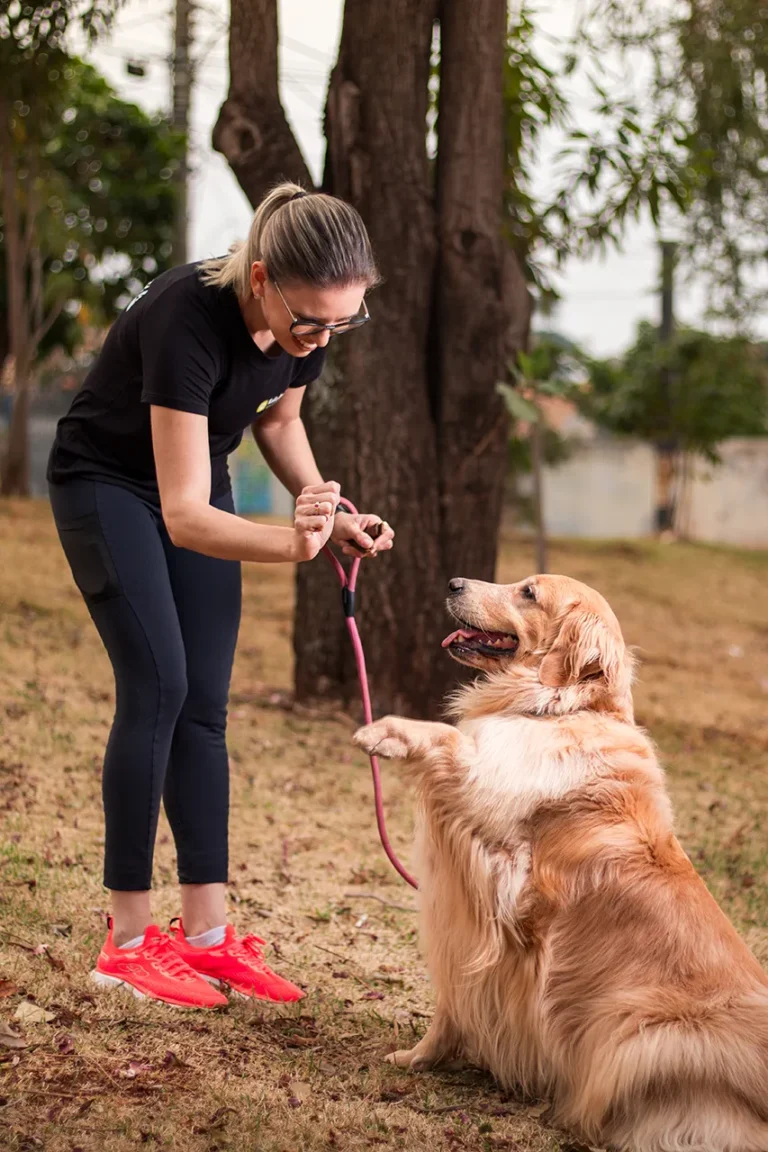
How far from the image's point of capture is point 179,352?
2.71 m

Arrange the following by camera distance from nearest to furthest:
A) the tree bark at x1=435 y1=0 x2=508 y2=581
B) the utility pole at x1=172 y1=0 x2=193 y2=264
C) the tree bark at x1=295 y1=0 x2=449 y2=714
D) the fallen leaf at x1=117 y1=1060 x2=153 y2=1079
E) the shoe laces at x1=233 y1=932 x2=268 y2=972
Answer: the fallen leaf at x1=117 y1=1060 x2=153 y2=1079, the shoe laces at x1=233 y1=932 x2=268 y2=972, the tree bark at x1=295 y1=0 x2=449 y2=714, the tree bark at x1=435 y1=0 x2=508 y2=581, the utility pole at x1=172 y1=0 x2=193 y2=264

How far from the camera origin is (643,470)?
24.0m

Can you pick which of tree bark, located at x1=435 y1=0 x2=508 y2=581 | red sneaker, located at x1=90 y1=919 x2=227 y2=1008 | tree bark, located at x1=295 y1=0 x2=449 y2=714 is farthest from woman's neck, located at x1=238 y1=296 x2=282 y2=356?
tree bark, located at x1=435 y1=0 x2=508 y2=581

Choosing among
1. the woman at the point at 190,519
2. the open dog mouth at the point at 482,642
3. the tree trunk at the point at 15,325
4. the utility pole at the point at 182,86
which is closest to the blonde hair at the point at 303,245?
the woman at the point at 190,519

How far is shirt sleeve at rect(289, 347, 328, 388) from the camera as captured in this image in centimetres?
316

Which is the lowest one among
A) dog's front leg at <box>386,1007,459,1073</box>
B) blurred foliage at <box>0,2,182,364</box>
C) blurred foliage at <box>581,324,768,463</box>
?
dog's front leg at <box>386,1007,459,1073</box>

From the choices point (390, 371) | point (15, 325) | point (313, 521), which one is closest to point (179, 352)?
point (313, 521)

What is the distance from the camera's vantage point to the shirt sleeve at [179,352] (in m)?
2.69

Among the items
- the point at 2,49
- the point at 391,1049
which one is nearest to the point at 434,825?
the point at 391,1049

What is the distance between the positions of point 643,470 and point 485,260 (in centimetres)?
1837

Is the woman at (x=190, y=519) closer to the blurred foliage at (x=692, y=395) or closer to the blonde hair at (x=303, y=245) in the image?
the blonde hair at (x=303, y=245)

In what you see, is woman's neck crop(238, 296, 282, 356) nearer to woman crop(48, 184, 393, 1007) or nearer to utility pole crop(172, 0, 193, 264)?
woman crop(48, 184, 393, 1007)

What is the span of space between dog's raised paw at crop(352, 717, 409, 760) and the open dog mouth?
464 mm

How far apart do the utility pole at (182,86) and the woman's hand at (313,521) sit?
36.3 ft
